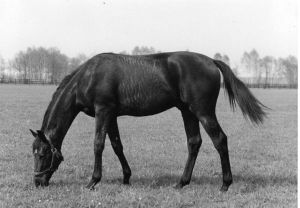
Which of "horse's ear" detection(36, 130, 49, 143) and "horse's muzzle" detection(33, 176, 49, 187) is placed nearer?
"horse's ear" detection(36, 130, 49, 143)

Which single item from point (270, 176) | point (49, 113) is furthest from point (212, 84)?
point (49, 113)

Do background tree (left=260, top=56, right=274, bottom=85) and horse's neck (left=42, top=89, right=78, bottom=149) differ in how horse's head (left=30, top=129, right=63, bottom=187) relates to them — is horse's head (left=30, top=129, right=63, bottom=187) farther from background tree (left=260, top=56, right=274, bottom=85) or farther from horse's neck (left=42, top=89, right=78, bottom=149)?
background tree (left=260, top=56, right=274, bottom=85)

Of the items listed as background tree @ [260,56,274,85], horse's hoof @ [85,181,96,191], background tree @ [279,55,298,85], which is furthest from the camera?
background tree @ [260,56,274,85]

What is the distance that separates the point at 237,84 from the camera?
677 centimetres

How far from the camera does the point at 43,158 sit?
21.2 feet

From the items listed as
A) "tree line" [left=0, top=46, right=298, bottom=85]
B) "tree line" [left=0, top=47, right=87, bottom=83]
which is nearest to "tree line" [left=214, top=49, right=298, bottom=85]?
"tree line" [left=0, top=46, right=298, bottom=85]

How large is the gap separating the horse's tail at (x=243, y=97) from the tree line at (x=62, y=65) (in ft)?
359

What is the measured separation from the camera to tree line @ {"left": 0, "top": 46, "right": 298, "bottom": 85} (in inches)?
4828

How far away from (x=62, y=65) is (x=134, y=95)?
404ft

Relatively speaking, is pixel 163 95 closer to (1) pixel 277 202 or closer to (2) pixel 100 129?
(2) pixel 100 129

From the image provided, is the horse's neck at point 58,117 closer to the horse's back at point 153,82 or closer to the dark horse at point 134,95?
the dark horse at point 134,95

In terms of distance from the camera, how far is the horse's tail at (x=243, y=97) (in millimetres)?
6699

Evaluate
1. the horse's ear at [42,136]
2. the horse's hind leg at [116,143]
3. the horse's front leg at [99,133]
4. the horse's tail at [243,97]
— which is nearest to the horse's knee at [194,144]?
the horse's tail at [243,97]

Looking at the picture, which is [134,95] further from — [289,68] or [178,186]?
[289,68]
